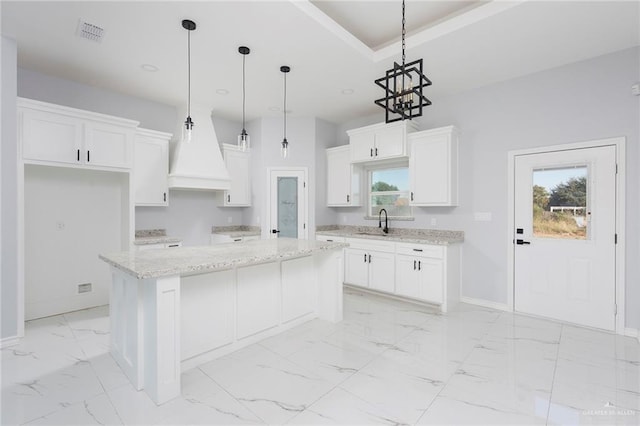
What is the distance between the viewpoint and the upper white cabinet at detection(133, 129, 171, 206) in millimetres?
4230

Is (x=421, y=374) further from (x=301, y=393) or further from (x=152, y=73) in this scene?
(x=152, y=73)

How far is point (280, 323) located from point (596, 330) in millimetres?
3343

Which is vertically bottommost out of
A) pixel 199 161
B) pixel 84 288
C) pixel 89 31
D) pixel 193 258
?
pixel 84 288

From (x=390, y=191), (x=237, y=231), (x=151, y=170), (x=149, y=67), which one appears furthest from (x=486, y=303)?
(x=149, y=67)

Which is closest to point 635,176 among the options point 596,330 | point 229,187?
point 596,330

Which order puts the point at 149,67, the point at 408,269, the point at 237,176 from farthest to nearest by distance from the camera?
the point at 237,176
the point at 408,269
the point at 149,67

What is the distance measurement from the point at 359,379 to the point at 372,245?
7.86ft

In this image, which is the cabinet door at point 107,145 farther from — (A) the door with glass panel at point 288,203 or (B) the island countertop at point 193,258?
(A) the door with glass panel at point 288,203

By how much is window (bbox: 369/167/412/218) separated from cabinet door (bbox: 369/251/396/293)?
0.89 m

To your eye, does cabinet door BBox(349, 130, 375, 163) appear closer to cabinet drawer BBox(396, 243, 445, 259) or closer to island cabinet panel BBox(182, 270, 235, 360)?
cabinet drawer BBox(396, 243, 445, 259)

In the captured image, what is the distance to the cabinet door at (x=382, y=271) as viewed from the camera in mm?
4336

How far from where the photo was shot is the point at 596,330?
130 inches

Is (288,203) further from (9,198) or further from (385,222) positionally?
(9,198)

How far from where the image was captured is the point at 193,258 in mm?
2406
